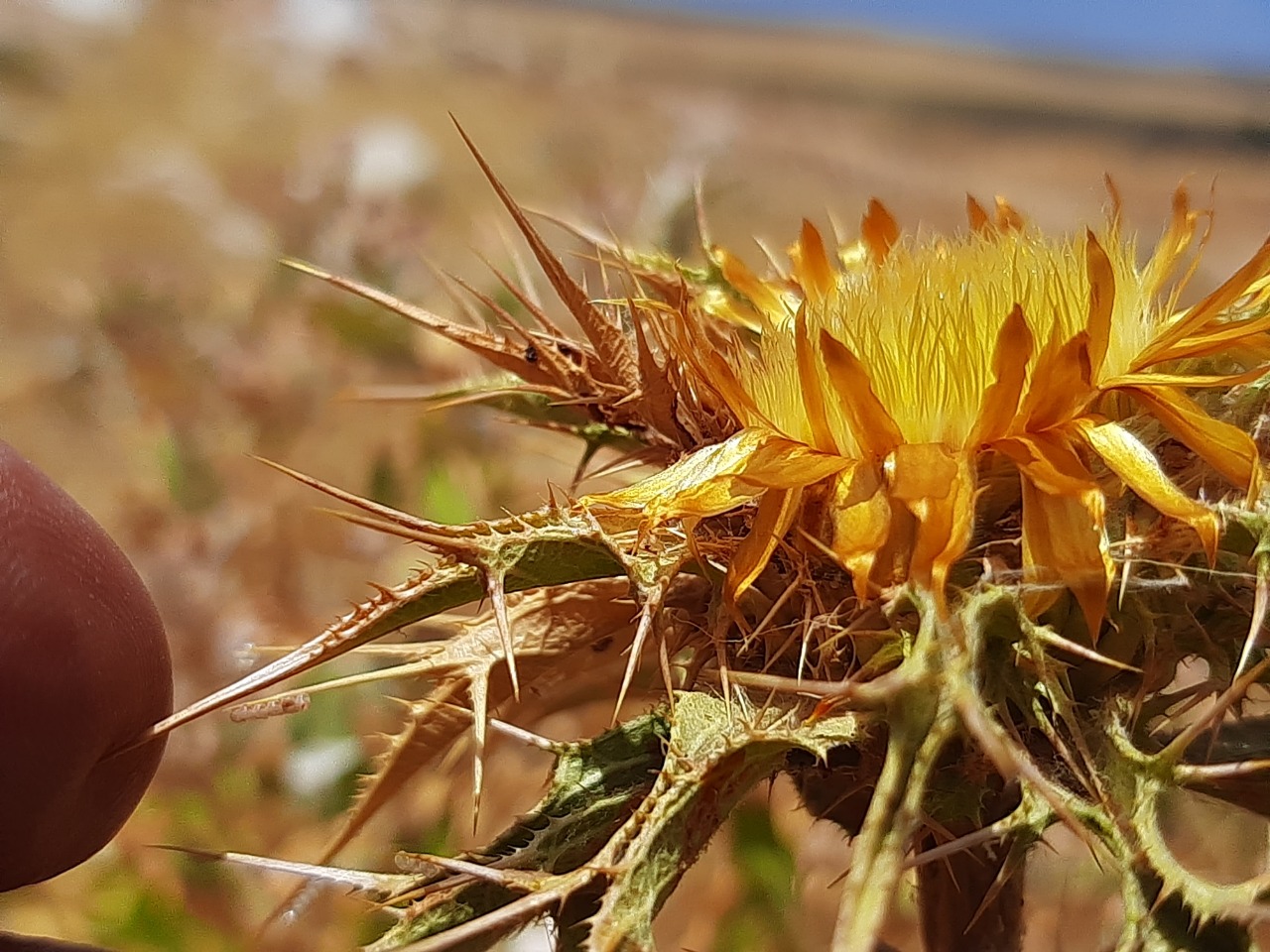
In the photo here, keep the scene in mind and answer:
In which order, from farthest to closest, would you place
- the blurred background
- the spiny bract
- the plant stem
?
the blurred background, the plant stem, the spiny bract

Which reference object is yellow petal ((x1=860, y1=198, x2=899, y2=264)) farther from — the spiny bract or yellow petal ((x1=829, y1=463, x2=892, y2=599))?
yellow petal ((x1=829, y1=463, x2=892, y2=599))

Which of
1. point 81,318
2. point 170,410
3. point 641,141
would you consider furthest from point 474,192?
point 170,410

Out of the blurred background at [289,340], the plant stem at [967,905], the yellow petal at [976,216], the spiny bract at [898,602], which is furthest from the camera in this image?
the blurred background at [289,340]

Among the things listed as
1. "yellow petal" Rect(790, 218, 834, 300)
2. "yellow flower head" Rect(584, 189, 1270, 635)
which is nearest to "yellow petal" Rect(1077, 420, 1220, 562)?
"yellow flower head" Rect(584, 189, 1270, 635)

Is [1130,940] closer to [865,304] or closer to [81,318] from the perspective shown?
[865,304]

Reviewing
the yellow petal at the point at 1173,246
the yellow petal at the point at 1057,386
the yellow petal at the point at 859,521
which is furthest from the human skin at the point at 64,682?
the yellow petal at the point at 1173,246

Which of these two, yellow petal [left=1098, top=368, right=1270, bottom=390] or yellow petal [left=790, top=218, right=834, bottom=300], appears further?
yellow petal [left=790, top=218, right=834, bottom=300]

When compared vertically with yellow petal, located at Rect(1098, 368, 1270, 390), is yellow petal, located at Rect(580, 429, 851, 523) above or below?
below

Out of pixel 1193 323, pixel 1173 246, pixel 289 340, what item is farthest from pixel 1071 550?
pixel 289 340

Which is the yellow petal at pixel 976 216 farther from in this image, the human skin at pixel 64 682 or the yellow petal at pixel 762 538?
the human skin at pixel 64 682
